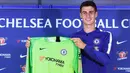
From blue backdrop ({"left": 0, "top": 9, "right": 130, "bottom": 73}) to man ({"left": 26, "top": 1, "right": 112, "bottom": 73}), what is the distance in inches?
25.3

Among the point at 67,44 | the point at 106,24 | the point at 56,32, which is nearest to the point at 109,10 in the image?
the point at 106,24

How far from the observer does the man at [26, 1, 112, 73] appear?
2.14 metres

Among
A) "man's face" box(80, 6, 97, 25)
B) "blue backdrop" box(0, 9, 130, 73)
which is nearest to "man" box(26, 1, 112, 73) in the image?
"man's face" box(80, 6, 97, 25)

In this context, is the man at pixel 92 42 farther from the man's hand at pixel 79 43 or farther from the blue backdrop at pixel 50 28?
the blue backdrop at pixel 50 28

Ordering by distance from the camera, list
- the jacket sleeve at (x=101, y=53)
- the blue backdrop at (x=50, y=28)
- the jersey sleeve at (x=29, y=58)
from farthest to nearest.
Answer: the blue backdrop at (x=50, y=28) → the jersey sleeve at (x=29, y=58) → the jacket sleeve at (x=101, y=53)

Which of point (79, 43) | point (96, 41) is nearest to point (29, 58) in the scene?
point (79, 43)

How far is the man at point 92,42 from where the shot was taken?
7.02 ft

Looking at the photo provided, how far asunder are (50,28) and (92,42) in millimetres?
769

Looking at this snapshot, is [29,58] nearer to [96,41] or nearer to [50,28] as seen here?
[96,41]

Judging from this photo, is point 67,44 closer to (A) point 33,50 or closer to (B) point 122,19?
(A) point 33,50

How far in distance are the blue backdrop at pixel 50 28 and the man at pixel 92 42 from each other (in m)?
0.64

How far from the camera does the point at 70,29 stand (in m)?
2.96

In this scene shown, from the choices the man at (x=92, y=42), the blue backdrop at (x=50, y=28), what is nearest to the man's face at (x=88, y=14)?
the man at (x=92, y=42)

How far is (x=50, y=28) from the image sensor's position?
9.67 ft
